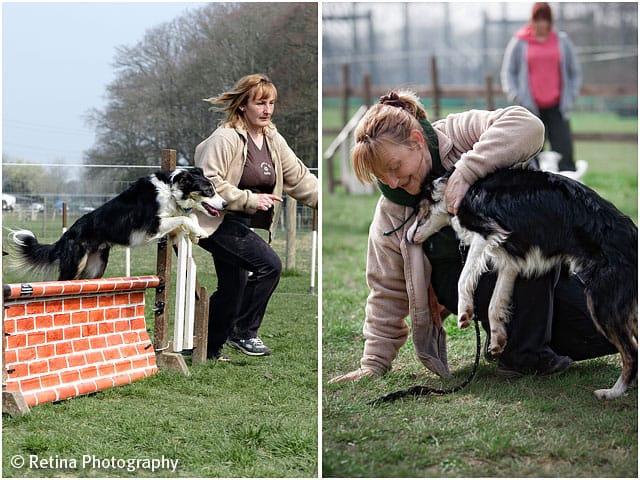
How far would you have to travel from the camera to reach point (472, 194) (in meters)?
2.95

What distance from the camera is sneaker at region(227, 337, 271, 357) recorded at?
14.0 feet

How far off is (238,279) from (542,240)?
1.91 meters

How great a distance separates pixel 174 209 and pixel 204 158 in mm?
304

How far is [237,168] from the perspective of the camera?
4.02 metres

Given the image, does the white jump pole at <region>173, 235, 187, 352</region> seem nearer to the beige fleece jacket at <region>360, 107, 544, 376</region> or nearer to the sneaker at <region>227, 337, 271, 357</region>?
the sneaker at <region>227, 337, 271, 357</region>

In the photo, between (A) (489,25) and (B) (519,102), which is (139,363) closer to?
(B) (519,102)

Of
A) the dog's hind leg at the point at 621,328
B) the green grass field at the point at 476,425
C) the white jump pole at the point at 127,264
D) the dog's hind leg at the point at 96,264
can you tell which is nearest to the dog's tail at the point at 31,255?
the dog's hind leg at the point at 96,264

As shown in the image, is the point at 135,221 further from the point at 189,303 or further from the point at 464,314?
the point at 464,314

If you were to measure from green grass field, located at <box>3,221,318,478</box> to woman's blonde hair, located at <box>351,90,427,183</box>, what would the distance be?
1.03 m

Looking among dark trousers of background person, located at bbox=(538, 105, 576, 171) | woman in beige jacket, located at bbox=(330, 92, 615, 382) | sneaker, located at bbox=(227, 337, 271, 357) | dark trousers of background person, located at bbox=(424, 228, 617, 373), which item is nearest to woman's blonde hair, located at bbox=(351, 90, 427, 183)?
woman in beige jacket, located at bbox=(330, 92, 615, 382)

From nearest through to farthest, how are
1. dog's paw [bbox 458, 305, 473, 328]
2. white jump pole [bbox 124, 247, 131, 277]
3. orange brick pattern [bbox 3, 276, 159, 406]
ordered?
dog's paw [bbox 458, 305, 473, 328], orange brick pattern [bbox 3, 276, 159, 406], white jump pole [bbox 124, 247, 131, 277]

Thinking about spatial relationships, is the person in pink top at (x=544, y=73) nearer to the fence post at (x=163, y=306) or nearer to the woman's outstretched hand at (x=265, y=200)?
the woman's outstretched hand at (x=265, y=200)

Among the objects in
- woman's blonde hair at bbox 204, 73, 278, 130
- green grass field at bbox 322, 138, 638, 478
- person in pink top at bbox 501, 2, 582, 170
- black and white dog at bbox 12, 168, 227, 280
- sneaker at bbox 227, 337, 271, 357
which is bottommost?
sneaker at bbox 227, 337, 271, 357

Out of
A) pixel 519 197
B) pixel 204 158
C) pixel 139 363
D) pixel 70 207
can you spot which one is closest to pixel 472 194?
pixel 519 197
